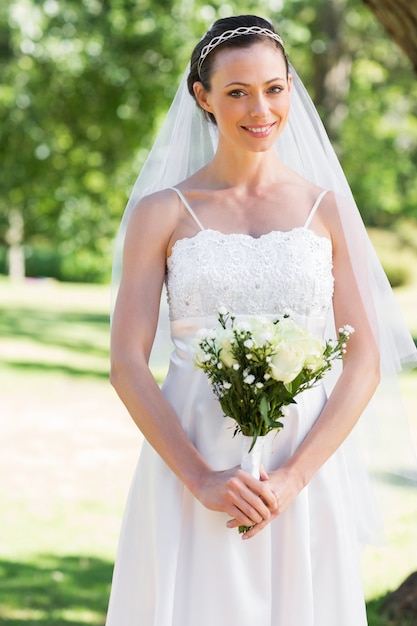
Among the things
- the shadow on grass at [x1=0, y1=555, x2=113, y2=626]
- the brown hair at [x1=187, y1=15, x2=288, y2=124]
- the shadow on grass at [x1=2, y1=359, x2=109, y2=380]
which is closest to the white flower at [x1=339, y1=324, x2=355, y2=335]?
the brown hair at [x1=187, y1=15, x2=288, y2=124]

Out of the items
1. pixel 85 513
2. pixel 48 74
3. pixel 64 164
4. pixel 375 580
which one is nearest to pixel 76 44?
pixel 48 74

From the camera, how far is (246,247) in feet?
9.75

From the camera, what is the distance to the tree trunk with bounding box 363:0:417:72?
4.19 metres

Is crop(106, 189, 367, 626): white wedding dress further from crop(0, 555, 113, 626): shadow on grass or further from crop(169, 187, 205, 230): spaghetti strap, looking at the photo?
crop(0, 555, 113, 626): shadow on grass

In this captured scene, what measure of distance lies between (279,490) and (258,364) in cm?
38

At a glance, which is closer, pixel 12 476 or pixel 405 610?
pixel 405 610

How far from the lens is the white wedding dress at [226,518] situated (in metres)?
2.95

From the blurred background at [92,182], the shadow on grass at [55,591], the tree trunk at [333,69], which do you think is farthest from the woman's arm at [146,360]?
the tree trunk at [333,69]

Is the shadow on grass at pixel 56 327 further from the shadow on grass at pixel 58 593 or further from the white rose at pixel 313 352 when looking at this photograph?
the white rose at pixel 313 352

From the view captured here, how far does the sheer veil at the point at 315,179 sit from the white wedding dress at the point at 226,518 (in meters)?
0.31

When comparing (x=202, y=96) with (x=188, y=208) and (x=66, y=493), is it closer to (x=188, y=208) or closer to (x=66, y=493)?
(x=188, y=208)

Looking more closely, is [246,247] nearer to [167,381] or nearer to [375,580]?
[167,381]

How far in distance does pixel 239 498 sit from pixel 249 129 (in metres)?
1.05

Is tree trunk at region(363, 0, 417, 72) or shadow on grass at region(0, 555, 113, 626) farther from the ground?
tree trunk at region(363, 0, 417, 72)
